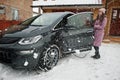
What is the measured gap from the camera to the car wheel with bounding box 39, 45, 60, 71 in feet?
17.0

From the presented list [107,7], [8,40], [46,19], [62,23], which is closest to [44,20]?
[46,19]

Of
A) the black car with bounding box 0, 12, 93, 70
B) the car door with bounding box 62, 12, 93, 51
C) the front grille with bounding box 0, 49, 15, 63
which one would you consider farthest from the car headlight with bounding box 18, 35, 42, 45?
the car door with bounding box 62, 12, 93, 51

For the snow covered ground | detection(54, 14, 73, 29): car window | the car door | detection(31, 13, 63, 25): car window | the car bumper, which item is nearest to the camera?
the car bumper

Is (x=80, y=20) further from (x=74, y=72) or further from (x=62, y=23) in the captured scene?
(x=74, y=72)

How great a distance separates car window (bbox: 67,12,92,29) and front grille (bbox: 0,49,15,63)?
2141 millimetres

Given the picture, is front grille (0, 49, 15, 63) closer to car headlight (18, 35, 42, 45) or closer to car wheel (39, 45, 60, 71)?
car headlight (18, 35, 42, 45)

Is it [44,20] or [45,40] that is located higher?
[44,20]

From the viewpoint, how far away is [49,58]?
5.41 meters

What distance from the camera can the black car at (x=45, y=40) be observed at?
4.84 m

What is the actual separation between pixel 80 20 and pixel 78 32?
46 cm

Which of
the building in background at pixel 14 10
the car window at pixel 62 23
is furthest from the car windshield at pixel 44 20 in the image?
the building in background at pixel 14 10

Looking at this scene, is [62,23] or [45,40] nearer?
[45,40]

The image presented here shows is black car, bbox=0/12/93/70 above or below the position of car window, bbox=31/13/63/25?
below

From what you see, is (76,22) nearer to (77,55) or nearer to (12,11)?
(77,55)
